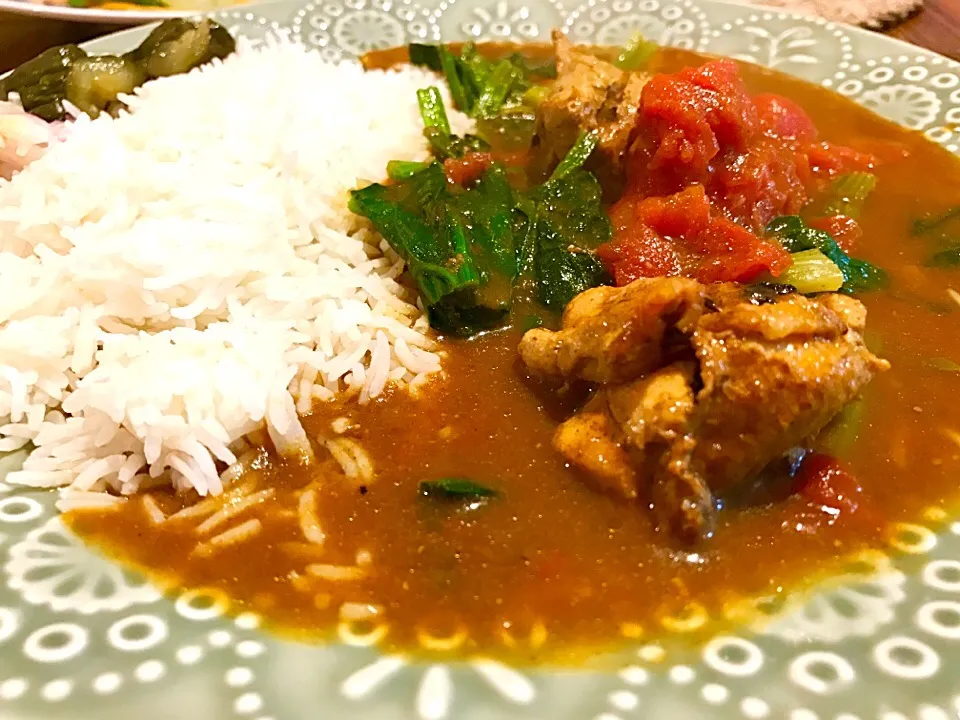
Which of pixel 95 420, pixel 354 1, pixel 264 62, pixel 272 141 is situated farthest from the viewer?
pixel 354 1

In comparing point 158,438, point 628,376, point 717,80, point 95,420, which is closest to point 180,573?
point 158,438

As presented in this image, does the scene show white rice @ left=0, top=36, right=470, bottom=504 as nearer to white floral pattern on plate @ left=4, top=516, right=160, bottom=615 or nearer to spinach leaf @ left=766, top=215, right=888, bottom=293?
white floral pattern on plate @ left=4, top=516, right=160, bottom=615

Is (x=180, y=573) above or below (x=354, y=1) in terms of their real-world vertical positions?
below

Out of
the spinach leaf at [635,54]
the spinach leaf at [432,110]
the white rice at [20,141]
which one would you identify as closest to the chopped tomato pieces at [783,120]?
the spinach leaf at [635,54]

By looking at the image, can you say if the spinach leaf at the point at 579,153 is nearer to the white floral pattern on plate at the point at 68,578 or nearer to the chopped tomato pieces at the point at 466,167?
the chopped tomato pieces at the point at 466,167

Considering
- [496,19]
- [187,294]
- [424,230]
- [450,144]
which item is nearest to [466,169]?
[450,144]

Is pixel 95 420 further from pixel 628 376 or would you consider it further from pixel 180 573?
pixel 628 376

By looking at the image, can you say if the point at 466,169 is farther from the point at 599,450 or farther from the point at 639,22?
the point at 639,22
